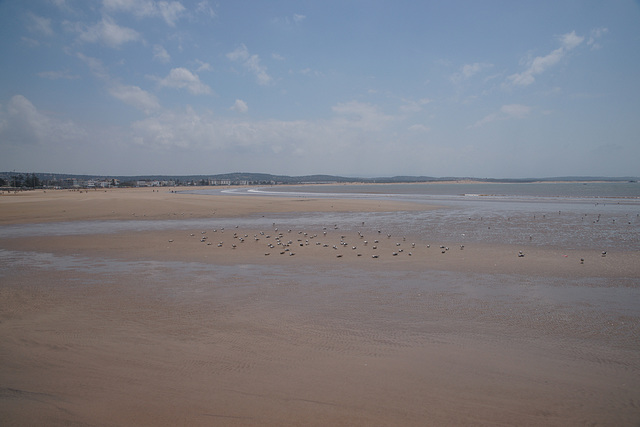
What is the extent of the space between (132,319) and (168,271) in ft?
14.1

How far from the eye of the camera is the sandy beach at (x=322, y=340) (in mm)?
4754

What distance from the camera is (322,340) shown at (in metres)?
6.67

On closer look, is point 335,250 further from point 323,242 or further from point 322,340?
point 322,340

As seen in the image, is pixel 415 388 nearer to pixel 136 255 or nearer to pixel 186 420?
pixel 186 420

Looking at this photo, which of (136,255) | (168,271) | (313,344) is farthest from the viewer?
(136,255)

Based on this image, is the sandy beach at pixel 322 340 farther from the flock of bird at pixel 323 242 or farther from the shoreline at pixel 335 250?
the flock of bird at pixel 323 242

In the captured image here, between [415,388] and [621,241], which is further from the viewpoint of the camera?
[621,241]

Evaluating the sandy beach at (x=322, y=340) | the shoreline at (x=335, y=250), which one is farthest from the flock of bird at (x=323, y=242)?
the sandy beach at (x=322, y=340)

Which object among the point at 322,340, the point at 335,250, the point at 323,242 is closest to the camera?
the point at 322,340

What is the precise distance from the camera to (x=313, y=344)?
6.50 meters

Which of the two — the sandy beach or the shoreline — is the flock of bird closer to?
the shoreline

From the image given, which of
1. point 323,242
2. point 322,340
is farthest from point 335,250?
point 322,340

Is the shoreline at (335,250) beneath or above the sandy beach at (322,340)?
above

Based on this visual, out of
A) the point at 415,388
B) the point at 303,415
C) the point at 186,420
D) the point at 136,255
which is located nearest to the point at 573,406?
the point at 415,388
